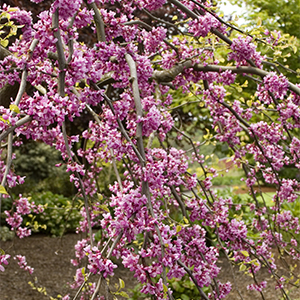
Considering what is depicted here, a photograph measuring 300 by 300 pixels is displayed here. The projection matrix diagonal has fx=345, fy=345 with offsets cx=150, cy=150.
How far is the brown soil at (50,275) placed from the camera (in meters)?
5.00

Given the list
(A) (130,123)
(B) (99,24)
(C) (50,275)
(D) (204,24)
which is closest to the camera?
(A) (130,123)

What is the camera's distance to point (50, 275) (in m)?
5.77

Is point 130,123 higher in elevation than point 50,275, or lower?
higher

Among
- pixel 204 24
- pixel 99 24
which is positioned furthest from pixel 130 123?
pixel 204 24

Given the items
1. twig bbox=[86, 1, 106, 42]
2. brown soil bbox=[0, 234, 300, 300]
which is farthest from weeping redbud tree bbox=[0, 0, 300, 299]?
brown soil bbox=[0, 234, 300, 300]

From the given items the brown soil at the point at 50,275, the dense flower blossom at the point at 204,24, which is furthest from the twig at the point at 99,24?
the brown soil at the point at 50,275

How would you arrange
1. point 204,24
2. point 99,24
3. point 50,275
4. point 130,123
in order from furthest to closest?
point 50,275 → point 204,24 → point 99,24 → point 130,123

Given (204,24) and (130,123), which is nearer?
(130,123)

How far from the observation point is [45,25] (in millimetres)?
1424

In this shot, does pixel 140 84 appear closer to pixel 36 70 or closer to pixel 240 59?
pixel 36 70

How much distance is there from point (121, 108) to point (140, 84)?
41 cm

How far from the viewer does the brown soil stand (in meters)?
5.00

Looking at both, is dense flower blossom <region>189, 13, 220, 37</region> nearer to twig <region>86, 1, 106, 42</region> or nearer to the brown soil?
twig <region>86, 1, 106, 42</region>

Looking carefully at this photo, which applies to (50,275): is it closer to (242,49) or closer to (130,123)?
(130,123)
